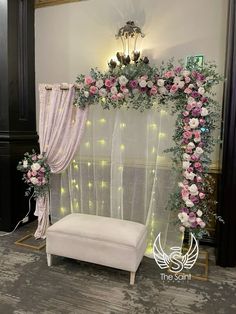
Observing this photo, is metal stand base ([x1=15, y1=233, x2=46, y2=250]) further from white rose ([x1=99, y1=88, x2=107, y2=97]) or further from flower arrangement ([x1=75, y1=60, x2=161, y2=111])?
white rose ([x1=99, y1=88, x2=107, y2=97])

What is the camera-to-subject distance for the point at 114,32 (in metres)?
3.50

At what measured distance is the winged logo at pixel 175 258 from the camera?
2611 millimetres

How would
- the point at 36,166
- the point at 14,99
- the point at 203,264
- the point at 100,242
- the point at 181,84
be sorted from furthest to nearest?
the point at 14,99 < the point at 36,166 < the point at 203,264 < the point at 181,84 < the point at 100,242

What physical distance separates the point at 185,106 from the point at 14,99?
2.33 meters

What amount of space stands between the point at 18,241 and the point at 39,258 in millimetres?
547

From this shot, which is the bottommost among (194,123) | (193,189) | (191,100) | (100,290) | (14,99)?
(100,290)

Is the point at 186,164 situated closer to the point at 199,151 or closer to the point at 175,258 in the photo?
the point at 199,151

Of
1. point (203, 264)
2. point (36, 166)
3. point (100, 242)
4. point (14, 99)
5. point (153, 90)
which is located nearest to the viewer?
point (100, 242)

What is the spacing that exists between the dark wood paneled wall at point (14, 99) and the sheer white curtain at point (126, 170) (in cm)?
87

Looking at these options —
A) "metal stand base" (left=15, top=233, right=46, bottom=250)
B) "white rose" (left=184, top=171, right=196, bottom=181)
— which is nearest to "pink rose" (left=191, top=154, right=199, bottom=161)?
"white rose" (left=184, top=171, right=196, bottom=181)

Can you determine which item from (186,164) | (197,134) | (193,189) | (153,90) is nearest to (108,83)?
(153,90)

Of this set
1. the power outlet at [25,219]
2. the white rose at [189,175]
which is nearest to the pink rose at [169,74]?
the white rose at [189,175]

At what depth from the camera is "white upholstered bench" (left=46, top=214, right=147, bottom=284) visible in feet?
7.58

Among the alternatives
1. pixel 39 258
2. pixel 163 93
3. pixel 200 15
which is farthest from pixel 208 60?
pixel 39 258
